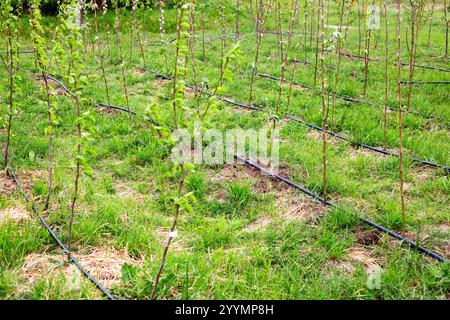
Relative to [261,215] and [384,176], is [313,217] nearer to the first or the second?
[261,215]

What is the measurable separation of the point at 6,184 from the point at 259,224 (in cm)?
216

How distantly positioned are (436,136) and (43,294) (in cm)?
430

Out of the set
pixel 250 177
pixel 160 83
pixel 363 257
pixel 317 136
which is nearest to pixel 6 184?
pixel 250 177

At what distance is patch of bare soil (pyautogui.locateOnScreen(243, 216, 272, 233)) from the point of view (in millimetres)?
3383

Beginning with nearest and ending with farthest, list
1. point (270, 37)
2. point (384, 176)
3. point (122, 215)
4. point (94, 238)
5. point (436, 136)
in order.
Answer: point (94, 238) < point (122, 215) < point (384, 176) < point (436, 136) < point (270, 37)

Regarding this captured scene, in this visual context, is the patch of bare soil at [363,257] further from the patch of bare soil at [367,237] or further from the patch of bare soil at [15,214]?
the patch of bare soil at [15,214]

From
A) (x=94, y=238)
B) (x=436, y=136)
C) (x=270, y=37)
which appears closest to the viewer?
(x=94, y=238)

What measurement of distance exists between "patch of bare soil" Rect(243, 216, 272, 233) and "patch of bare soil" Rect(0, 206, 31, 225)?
5.37 feet

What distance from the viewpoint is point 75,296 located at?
2.53 meters

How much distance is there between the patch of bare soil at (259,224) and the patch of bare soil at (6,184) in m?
1.97

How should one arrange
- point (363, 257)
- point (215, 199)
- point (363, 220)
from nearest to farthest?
point (363, 257), point (363, 220), point (215, 199)

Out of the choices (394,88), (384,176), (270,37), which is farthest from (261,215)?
(270,37)

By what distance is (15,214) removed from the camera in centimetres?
327

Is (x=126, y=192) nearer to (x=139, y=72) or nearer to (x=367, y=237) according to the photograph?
(x=367, y=237)
